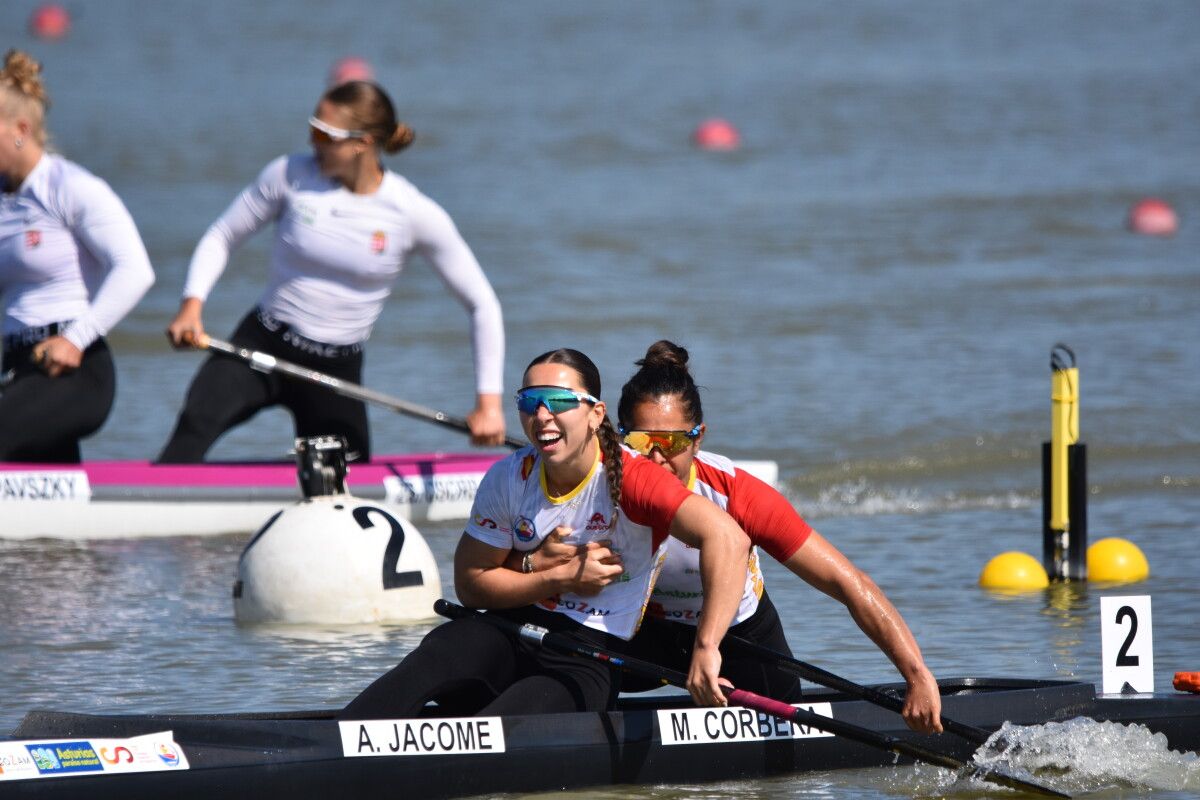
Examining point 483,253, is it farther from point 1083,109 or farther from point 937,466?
point 1083,109

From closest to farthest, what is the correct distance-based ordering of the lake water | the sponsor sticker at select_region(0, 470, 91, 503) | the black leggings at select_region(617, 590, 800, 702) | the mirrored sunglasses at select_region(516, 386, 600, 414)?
1. the mirrored sunglasses at select_region(516, 386, 600, 414)
2. the black leggings at select_region(617, 590, 800, 702)
3. the lake water
4. the sponsor sticker at select_region(0, 470, 91, 503)

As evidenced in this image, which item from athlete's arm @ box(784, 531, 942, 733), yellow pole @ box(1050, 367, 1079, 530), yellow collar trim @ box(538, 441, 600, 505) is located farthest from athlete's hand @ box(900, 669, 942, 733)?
yellow pole @ box(1050, 367, 1079, 530)

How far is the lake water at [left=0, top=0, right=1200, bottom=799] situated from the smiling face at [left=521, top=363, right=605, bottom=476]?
974mm

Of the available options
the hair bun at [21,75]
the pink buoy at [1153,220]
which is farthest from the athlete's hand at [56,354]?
the pink buoy at [1153,220]

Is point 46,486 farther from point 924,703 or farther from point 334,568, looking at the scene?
point 924,703

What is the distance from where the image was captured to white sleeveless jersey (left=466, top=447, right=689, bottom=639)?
4.74 metres

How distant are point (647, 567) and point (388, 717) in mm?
733

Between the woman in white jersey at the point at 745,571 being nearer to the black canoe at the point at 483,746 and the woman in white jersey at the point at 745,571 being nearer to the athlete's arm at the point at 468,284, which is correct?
the black canoe at the point at 483,746

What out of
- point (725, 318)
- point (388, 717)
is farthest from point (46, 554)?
point (725, 318)

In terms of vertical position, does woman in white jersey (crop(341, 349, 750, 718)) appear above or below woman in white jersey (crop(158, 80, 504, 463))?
below

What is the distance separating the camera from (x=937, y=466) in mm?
11047

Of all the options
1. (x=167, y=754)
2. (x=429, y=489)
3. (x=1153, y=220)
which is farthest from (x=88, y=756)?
(x=1153, y=220)

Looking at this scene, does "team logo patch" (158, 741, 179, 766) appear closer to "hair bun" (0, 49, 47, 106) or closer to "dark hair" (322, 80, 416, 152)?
"dark hair" (322, 80, 416, 152)

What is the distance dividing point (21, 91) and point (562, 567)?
13.4 feet
